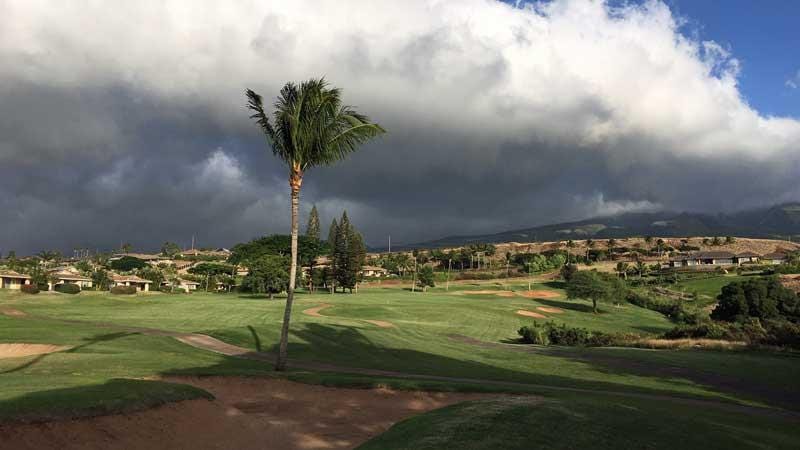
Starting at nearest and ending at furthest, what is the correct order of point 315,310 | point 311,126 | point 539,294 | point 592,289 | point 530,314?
1. point 311,126
2. point 315,310
3. point 530,314
4. point 592,289
5. point 539,294

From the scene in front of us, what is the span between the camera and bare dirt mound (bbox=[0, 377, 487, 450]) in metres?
10.7

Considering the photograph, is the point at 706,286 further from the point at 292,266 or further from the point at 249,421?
the point at 249,421

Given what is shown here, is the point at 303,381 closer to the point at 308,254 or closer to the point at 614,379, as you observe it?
the point at 614,379

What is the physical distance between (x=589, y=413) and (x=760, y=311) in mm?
70188

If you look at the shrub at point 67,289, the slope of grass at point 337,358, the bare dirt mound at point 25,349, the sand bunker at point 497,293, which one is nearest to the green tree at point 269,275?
the shrub at point 67,289

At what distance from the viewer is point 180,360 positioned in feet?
76.7

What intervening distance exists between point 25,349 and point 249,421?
67.1 feet

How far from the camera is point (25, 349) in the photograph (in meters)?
27.1

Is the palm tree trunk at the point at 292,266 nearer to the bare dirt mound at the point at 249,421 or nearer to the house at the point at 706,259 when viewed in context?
the bare dirt mound at the point at 249,421

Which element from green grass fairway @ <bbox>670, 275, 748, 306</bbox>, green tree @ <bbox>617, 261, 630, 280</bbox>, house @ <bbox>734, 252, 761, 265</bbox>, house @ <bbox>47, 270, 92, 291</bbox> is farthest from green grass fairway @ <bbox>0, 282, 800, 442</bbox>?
house @ <bbox>734, 252, 761, 265</bbox>

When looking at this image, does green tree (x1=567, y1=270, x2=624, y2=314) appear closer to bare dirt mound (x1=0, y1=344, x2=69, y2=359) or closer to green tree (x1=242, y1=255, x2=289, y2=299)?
green tree (x1=242, y1=255, x2=289, y2=299)

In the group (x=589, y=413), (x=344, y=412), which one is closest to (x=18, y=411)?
(x=344, y=412)

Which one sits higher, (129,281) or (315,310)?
(129,281)

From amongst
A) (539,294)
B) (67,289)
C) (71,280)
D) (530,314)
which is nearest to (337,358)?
(530,314)
